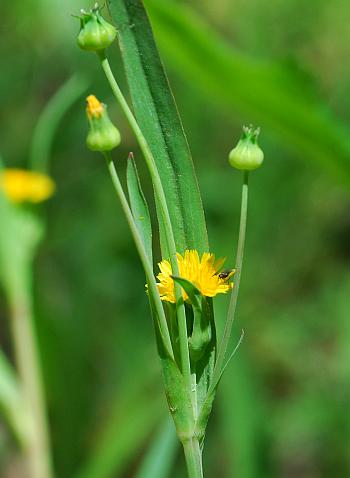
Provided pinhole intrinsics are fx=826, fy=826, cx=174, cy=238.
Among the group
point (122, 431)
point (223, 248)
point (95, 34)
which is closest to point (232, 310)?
point (95, 34)

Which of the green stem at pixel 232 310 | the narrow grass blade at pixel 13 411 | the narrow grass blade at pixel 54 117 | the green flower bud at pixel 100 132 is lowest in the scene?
the narrow grass blade at pixel 13 411

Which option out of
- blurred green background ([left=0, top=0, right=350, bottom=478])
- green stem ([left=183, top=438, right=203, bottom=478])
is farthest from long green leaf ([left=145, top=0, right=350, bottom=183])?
green stem ([left=183, top=438, right=203, bottom=478])

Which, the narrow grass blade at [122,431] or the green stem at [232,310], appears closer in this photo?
the green stem at [232,310]

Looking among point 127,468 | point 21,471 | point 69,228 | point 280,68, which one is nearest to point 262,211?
point 69,228

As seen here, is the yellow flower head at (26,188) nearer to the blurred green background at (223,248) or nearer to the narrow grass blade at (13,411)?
the blurred green background at (223,248)

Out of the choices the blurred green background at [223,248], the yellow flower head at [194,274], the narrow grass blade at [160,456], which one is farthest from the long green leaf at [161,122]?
the narrow grass blade at [160,456]

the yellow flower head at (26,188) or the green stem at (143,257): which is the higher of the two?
the yellow flower head at (26,188)

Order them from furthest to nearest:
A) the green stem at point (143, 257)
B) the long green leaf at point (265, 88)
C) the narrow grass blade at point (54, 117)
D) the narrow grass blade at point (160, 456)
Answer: the narrow grass blade at point (54, 117), the narrow grass blade at point (160, 456), the long green leaf at point (265, 88), the green stem at point (143, 257)

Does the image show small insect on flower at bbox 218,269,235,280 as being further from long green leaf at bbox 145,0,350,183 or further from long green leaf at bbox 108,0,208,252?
long green leaf at bbox 145,0,350,183
